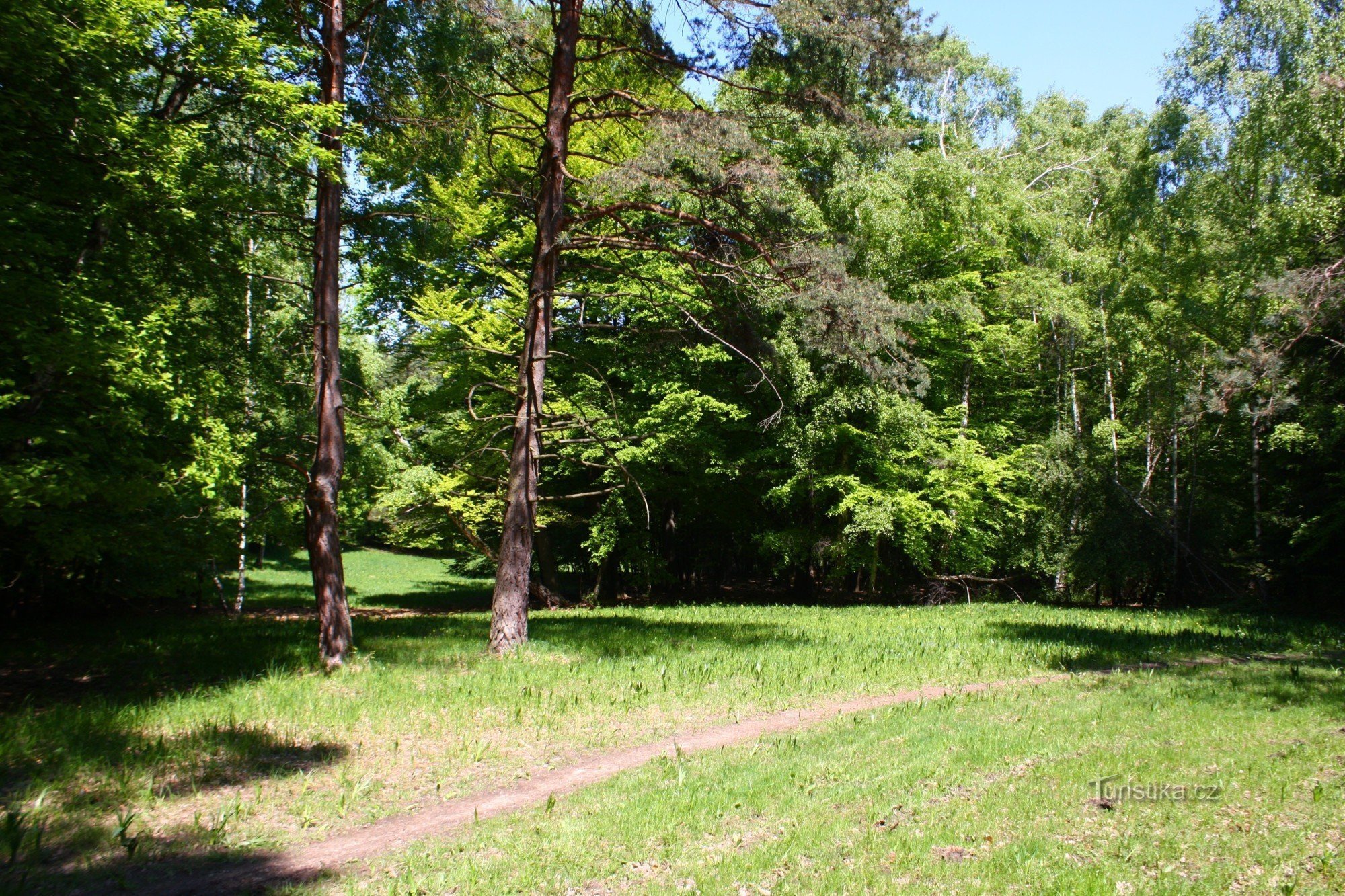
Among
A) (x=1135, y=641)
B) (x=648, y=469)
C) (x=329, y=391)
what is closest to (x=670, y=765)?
(x=329, y=391)

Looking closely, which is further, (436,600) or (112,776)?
(436,600)

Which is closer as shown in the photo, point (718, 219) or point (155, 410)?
point (155, 410)

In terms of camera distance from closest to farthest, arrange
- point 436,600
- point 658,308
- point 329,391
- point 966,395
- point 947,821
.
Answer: point 947,821 < point 329,391 < point 658,308 < point 966,395 < point 436,600

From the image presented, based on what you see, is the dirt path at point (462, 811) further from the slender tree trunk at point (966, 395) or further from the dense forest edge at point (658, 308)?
the slender tree trunk at point (966, 395)

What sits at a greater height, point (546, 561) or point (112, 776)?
point (546, 561)

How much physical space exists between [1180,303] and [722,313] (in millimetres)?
18310

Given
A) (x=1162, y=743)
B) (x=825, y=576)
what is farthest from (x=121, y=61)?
(x=825, y=576)

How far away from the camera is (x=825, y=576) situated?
87.9ft

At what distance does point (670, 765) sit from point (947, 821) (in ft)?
7.96

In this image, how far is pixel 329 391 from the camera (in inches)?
412

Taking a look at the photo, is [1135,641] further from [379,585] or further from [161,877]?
[379,585]

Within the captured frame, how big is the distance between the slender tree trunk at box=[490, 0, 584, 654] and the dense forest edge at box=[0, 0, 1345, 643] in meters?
0.06

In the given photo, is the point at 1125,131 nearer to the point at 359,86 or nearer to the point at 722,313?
the point at 722,313

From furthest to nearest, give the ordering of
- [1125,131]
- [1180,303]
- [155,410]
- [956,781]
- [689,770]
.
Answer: [1125,131]
[1180,303]
[155,410]
[689,770]
[956,781]
